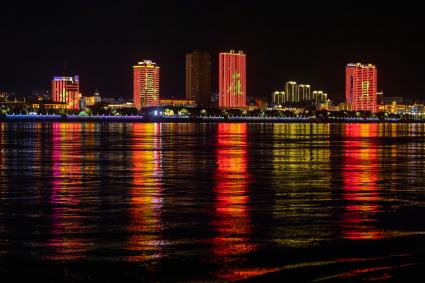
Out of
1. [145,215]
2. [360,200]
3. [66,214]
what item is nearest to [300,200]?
[360,200]

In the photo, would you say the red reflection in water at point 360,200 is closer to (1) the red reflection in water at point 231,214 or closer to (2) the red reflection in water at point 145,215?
(1) the red reflection in water at point 231,214

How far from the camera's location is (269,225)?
12.8 meters

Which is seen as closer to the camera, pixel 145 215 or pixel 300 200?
pixel 145 215

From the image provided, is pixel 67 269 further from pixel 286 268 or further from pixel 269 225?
pixel 269 225

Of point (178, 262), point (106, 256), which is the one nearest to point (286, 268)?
point (178, 262)

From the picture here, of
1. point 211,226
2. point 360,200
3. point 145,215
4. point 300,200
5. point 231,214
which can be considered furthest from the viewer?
point 360,200

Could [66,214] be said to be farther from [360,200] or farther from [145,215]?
[360,200]

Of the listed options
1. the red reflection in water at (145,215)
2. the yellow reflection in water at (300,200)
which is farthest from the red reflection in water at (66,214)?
the yellow reflection in water at (300,200)

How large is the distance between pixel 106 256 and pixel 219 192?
8.57m

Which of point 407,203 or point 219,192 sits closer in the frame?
point 407,203

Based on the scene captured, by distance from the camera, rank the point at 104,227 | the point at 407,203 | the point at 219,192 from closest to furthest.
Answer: the point at 104,227 → the point at 407,203 → the point at 219,192

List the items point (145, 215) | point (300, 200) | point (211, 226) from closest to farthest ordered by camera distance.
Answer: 1. point (211, 226)
2. point (145, 215)
3. point (300, 200)

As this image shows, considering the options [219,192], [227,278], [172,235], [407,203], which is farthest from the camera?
[219,192]

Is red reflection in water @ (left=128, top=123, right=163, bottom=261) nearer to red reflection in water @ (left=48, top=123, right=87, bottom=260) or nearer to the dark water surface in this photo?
the dark water surface
